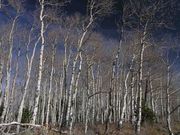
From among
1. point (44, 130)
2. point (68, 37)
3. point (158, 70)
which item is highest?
point (68, 37)

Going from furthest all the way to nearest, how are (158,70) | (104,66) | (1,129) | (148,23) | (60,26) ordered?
(104,66)
(158,70)
(60,26)
(148,23)
(1,129)

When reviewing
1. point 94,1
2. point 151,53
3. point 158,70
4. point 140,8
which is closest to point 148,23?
point 140,8

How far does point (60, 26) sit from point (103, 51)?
9.07m

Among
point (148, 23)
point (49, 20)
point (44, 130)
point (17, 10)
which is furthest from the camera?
point (17, 10)

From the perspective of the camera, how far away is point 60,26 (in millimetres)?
30750

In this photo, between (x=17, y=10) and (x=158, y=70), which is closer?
(x=17, y=10)

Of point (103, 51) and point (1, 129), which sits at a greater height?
point (103, 51)

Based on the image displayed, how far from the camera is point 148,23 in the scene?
926 inches

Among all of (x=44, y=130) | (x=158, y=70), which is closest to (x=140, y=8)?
(x=158, y=70)

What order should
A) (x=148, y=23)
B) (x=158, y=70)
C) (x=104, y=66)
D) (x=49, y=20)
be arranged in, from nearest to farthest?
(x=148, y=23) → (x=49, y=20) → (x=158, y=70) → (x=104, y=66)

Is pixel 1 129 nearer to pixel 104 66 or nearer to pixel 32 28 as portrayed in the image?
pixel 32 28

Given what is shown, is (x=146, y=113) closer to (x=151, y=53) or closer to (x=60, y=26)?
(x=151, y=53)

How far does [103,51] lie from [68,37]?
7.28 m

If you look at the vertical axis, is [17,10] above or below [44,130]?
above
